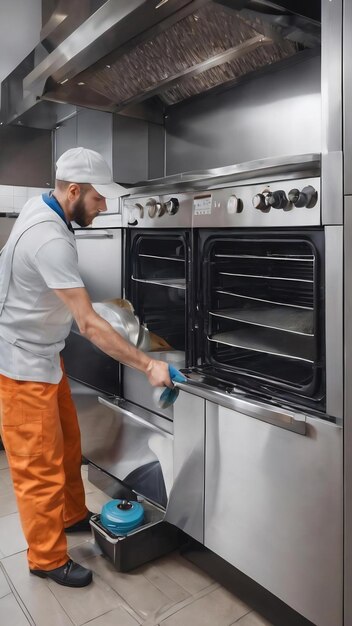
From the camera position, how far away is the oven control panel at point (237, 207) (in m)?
1.53

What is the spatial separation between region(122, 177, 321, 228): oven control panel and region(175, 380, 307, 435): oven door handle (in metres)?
0.60

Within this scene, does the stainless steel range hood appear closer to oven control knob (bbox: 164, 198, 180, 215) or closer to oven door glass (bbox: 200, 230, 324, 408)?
oven control knob (bbox: 164, 198, 180, 215)

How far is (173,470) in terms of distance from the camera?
7.02 ft

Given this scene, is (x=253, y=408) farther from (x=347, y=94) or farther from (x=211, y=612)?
(x=347, y=94)

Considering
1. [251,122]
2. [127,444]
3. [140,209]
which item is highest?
[251,122]

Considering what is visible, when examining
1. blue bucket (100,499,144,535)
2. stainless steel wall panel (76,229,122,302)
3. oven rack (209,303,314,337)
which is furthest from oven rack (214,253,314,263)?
blue bucket (100,499,144,535)

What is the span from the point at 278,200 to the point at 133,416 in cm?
132

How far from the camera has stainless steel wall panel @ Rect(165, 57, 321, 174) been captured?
6.99 feet

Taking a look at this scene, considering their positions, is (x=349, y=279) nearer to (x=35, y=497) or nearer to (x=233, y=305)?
(x=233, y=305)

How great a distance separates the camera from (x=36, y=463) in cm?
200

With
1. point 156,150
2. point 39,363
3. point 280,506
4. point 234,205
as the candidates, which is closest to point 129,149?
point 156,150

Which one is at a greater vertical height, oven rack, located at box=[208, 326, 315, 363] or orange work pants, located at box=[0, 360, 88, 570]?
oven rack, located at box=[208, 326, 315, 363]

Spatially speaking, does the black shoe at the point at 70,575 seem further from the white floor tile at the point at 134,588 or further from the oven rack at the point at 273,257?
the oven rack at the point at 273,257

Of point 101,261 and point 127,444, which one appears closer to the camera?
point 127,444
